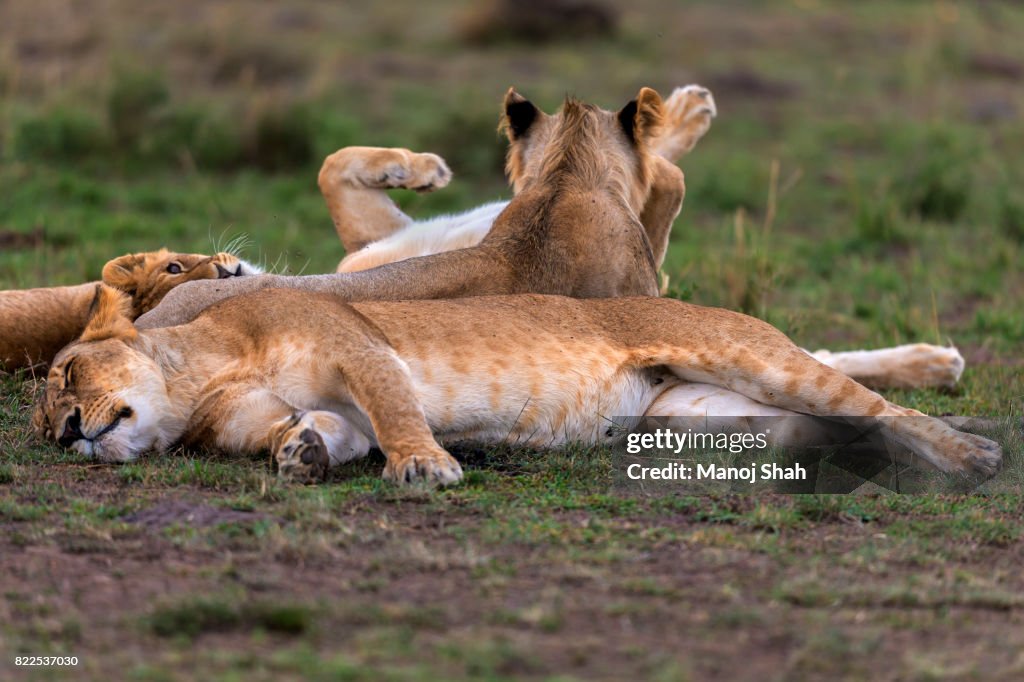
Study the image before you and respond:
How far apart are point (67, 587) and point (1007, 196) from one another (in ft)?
26.9

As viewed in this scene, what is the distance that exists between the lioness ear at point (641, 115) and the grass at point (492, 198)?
122cm

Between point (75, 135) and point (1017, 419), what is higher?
point (75, 135)

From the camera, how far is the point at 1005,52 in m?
15.9

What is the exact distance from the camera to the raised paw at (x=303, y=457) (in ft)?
14.1

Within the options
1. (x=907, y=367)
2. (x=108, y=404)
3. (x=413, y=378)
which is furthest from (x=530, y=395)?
(x=907, y=367)

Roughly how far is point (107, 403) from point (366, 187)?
235 centimetres

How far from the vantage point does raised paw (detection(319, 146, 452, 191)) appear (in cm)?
635

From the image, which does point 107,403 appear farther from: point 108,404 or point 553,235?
point 553,235

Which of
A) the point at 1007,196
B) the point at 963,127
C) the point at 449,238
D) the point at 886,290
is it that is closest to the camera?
the point at 449,238

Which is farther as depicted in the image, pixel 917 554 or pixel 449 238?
pixel 449 238

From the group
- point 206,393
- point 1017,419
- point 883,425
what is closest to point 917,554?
point 883,425

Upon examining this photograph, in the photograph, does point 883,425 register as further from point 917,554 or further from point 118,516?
point 118,516

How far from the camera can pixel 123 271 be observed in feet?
18.4

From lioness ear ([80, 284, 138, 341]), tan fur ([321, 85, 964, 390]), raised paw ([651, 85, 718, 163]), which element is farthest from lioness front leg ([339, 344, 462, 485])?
raised paw ([651, 85, 718, 163])
